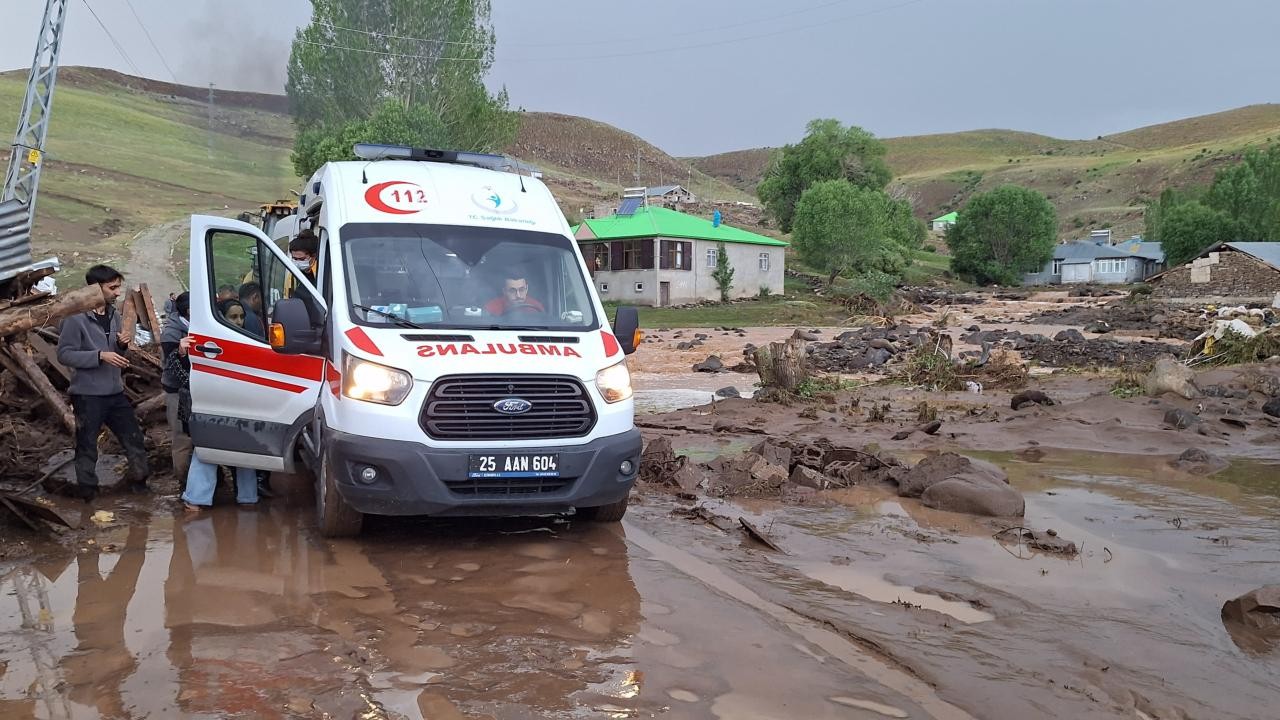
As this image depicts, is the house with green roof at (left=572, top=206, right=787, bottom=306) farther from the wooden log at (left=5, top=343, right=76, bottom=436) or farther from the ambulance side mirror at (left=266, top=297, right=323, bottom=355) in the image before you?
the ambulance side mirror at (left=266, top=297, right=323, bottom=355)

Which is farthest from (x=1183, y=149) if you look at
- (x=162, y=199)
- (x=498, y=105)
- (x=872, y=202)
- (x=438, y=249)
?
(x=438, y=249)

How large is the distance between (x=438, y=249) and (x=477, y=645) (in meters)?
3.36

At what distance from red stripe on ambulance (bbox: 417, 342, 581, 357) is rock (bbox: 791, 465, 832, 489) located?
3755mm

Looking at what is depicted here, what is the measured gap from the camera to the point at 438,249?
24.1 ft

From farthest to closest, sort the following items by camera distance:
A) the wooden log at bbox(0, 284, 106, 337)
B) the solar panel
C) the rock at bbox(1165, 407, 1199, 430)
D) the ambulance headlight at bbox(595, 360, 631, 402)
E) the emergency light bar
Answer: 1. the solar panel
2. the rock at bbox(1165, 407, 1199, 430)
3. the emergency light bar
4. the wooden log at bbox(0, 284, 106, 337)
5. the ambulance headlight at bbox(595, 360, 631, 402)

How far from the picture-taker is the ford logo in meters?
6.42

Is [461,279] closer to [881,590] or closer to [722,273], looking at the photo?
[881,590]

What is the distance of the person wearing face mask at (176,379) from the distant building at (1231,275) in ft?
192

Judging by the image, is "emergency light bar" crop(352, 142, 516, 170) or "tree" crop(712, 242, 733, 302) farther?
"tree" crop(712, 242, 733, 302)

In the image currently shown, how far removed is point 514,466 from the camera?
6.43m

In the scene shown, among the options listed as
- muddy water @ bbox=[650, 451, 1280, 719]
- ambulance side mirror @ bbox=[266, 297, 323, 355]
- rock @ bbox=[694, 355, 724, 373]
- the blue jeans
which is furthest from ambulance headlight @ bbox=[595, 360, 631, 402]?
rock @ bbox=[694, 355, 724, 373]

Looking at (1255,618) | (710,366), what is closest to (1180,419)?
(1255,618)

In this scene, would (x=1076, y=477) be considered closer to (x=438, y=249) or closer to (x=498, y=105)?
(x=438, y=249)

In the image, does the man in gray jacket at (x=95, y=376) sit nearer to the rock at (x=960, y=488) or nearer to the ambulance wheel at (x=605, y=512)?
the ambulance wheel at (x=605, y=512)
